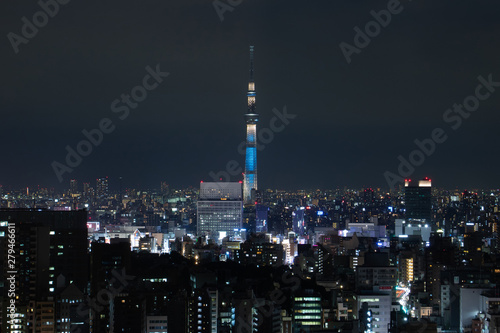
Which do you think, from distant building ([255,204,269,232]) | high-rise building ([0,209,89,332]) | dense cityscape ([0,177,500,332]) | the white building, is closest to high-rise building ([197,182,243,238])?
distant building ([255,204,269,232])

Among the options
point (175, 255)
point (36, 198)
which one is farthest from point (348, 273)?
point (36, 198)

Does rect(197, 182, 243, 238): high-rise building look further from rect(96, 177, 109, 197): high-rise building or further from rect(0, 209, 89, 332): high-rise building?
rect(0, 209, 89, 332): high-rise building

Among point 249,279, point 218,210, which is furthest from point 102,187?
point 249,279

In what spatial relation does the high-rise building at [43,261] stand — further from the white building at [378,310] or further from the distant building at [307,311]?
the white building at [378,310]

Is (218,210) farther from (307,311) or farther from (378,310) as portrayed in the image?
(378,310)

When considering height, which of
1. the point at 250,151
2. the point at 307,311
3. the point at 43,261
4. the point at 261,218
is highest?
the point at 250,151

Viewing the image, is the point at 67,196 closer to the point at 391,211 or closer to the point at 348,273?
the point at 391,211
